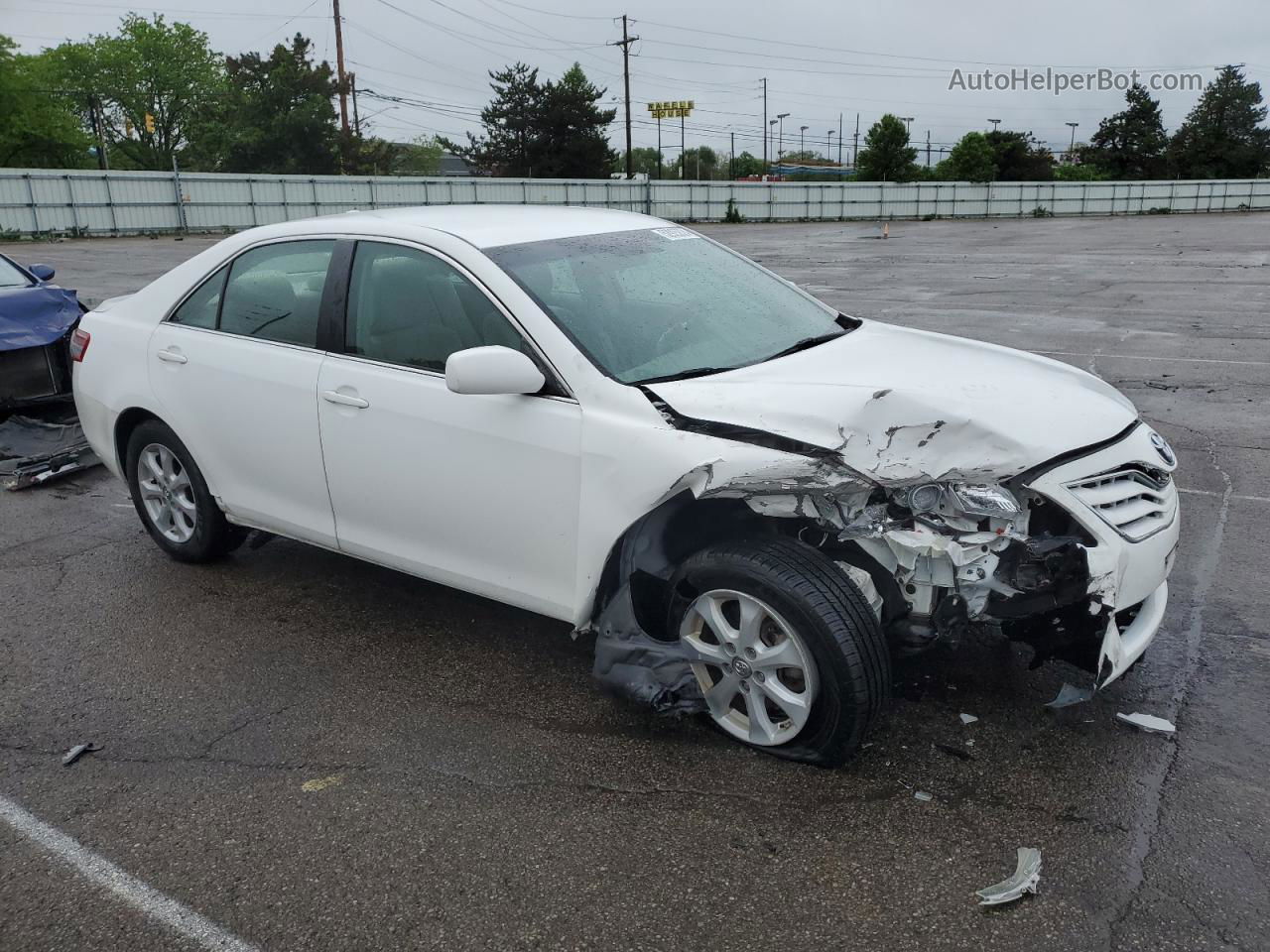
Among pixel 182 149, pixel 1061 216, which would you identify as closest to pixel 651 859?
pixel 1061 216

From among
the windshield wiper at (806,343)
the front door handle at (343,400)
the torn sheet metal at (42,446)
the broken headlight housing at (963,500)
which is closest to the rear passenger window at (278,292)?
the front door handle at (343,400)

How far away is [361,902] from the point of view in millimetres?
2801

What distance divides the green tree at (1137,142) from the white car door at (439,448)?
301 ft

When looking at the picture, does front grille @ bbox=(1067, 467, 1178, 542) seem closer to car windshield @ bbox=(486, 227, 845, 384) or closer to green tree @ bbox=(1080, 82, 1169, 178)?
car windshield @ bbox=(486, 227, 845, 384)

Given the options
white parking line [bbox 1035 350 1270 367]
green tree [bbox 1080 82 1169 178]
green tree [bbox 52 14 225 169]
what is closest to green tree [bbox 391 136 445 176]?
green tree [bbox 52 14 225 169]

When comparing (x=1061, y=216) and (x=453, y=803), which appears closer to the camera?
(x=453, y=803)

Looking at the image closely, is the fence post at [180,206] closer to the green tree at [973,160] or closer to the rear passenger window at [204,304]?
the rear passenger window at [204,304]

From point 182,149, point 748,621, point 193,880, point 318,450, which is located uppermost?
point 182,149

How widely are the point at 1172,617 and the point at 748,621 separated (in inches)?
83.8

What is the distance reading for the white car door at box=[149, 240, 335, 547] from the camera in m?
4.33

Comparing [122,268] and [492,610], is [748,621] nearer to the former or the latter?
[492,610]

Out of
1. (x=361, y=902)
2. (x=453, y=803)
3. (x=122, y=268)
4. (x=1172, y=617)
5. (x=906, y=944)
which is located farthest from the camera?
(x=122, y=268)

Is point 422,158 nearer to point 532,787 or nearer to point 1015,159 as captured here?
point 1015,159

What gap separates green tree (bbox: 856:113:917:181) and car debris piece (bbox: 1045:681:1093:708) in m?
71.3
